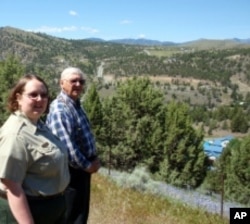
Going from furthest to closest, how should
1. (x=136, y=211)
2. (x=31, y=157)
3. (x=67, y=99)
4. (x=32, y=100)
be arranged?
(x=136, y=211) → (x=67, y=99) → (x=32, y=100) → (x=31, y=157)

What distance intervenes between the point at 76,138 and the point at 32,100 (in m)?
1.54

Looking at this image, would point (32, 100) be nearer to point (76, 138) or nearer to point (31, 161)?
point (31, 161)

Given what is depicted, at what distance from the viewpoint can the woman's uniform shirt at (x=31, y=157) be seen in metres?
2.75

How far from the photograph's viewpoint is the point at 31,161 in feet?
9.43

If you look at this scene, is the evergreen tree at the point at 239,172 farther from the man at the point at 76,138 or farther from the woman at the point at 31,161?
the woman at the point at 31,161

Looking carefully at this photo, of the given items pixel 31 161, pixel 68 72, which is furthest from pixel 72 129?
pixel 31 161

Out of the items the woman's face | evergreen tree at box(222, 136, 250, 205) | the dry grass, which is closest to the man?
the woman's face

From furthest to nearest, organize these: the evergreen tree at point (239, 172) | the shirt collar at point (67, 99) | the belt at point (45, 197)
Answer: the evergreen tree at point (239, 172) → the shirt collar at point (67, 99) → the belt at point (45, 197)

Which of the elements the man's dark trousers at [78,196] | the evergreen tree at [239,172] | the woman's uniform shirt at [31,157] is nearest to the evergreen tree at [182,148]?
the evergreen tree at [239,172]

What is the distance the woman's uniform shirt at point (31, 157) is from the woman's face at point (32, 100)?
5 cm

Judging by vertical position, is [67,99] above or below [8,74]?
above

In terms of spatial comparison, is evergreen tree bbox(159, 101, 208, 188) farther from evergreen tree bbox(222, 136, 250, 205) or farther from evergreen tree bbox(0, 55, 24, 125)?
A: evergreen tree bbox(0, 55, 24, 125)

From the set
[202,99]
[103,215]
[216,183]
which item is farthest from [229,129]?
[103,215]

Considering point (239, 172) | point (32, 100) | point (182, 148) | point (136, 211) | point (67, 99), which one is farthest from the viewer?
point (239, 172)
